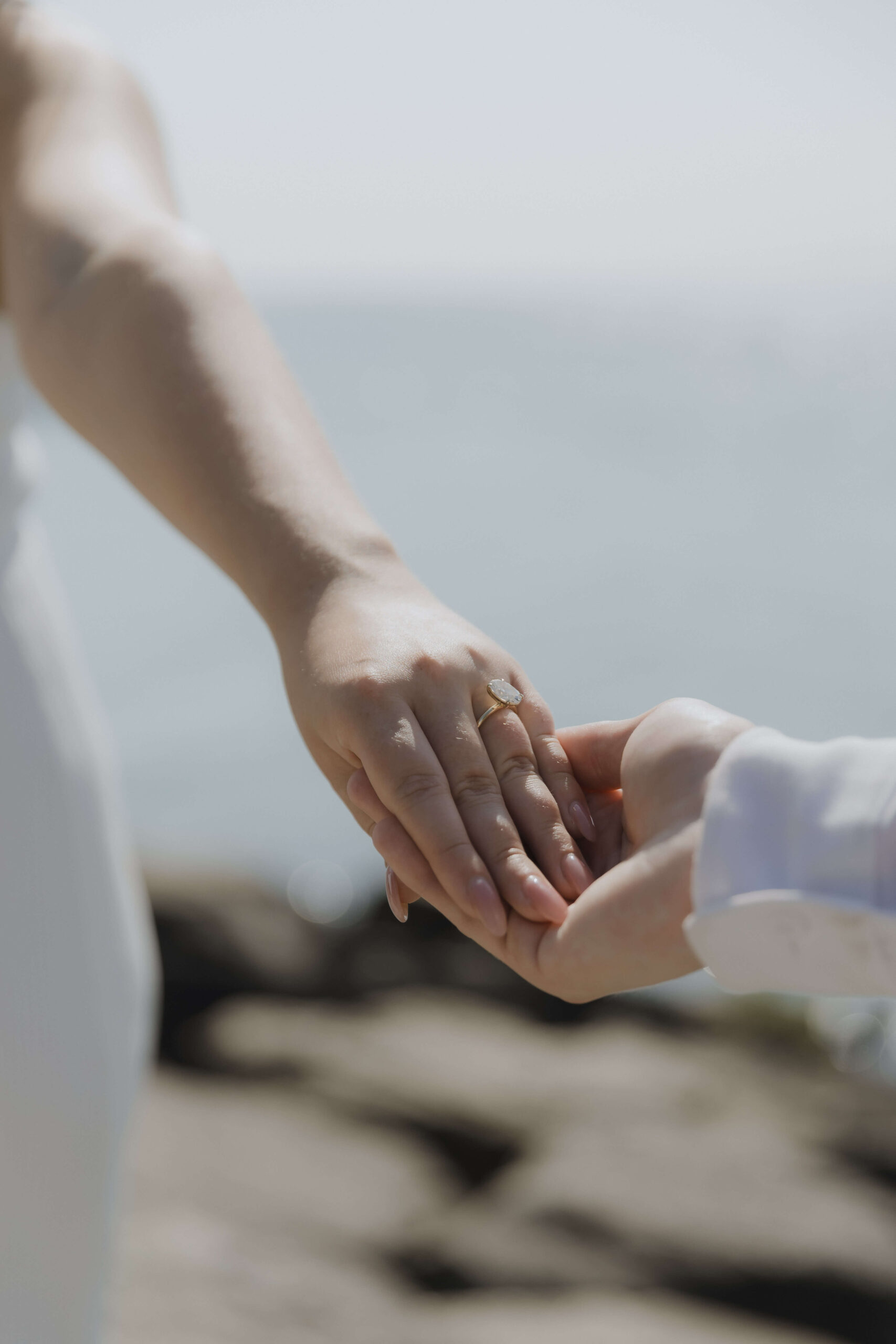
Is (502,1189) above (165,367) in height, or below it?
below

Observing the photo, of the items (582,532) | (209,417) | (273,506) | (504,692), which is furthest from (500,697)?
(582,532)

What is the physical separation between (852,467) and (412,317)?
4212mm

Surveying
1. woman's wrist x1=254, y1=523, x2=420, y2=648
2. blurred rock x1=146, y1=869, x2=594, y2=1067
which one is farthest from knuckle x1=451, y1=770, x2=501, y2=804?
blurred rock x1=146, y1=869, x2=594, y2=1067

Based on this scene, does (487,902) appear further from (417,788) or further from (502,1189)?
(502,1189)

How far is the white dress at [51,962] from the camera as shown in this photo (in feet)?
4.47

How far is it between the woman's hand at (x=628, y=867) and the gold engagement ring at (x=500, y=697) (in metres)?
0.10

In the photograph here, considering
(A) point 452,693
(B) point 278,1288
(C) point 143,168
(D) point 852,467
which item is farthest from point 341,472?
(D) point 852,467

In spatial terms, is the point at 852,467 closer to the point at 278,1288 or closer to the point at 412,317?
the point at 412,317

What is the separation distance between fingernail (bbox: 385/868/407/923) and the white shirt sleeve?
0.96 feet

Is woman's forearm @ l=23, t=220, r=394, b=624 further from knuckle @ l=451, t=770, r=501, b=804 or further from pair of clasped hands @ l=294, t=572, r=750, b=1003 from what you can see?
knuckle @ l=451, t=770, r=501, b=804

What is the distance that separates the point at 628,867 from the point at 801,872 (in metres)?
0.15

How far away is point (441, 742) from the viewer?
3.64ft

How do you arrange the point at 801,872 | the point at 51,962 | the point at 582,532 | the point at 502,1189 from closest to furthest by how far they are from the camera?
the point at 801,872 → the point at 51,962 → the point at 502,1189 → the point at 582,532

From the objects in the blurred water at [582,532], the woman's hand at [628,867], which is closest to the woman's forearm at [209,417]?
the woman's hand at [628,867]
